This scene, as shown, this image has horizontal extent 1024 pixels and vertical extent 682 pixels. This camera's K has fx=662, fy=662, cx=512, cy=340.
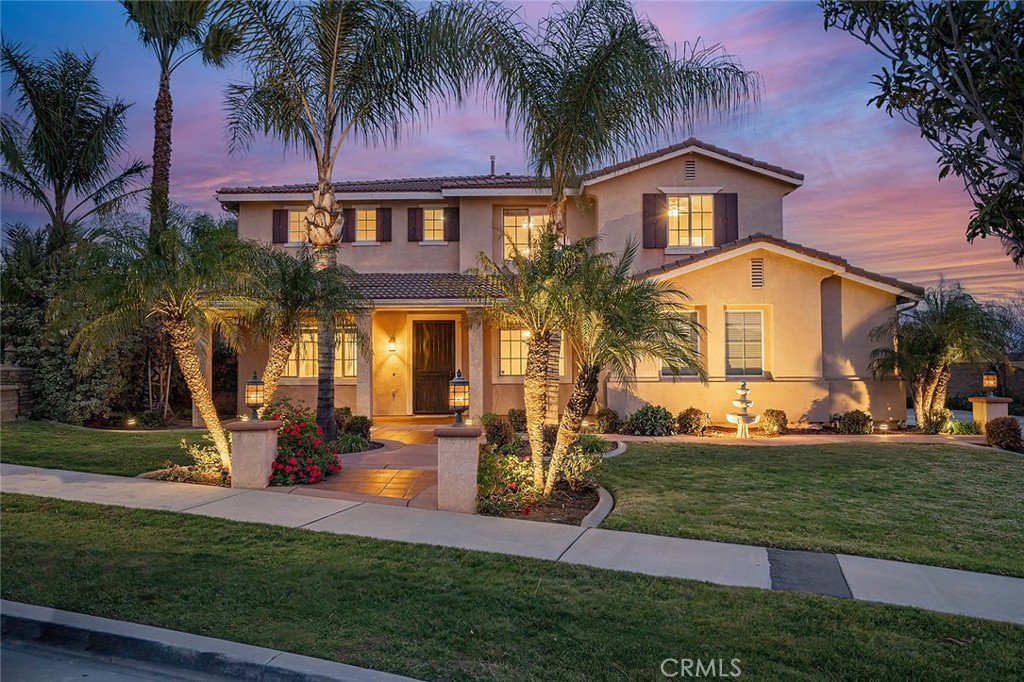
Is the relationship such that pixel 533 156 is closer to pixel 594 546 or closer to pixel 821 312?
pixel 594 546

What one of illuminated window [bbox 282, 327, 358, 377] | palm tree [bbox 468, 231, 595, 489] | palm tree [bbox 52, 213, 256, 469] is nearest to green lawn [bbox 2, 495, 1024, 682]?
palm tree [bbox 468, 231, 595, 489]

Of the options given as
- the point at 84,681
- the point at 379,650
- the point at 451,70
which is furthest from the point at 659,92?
the point at 84,681

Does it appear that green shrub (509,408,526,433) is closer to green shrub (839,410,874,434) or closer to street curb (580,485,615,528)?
street curb (580,485,615,528)

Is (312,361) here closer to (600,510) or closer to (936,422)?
(600,510)

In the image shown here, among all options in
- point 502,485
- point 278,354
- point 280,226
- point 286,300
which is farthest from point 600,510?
point 280,226

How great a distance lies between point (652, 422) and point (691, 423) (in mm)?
895

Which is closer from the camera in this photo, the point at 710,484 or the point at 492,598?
the point at 492,598

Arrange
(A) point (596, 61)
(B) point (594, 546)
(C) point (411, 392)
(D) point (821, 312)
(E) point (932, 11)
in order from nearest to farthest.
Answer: (E) point (932, 11) < (B) point (594, 546) < (A) point (596, 61) < (D) point (821, 312) < (C) point (411, 392)

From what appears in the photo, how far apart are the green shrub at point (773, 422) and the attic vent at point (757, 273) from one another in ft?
9.73

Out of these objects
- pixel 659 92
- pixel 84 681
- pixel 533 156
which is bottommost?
pixel 84 681

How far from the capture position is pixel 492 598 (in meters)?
4.87

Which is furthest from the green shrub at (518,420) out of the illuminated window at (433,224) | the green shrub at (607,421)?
the illuminated window at (433,224)

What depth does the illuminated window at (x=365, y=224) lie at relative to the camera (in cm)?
1828

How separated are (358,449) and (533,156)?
A: 244 inches
